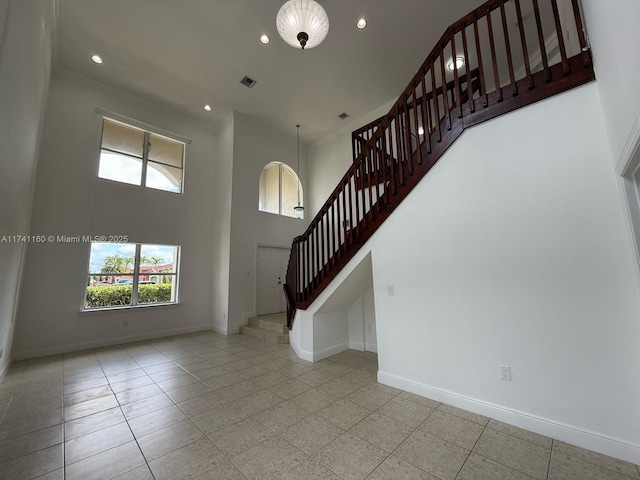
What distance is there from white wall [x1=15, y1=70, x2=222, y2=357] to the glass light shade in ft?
15.4

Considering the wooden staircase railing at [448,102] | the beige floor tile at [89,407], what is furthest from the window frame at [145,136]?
the beige floor tile at [89,407]

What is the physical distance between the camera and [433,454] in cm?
192

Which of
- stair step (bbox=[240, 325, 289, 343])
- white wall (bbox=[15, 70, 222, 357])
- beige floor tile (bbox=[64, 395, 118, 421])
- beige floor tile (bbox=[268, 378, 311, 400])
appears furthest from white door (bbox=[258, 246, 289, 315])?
beige floor tile (bbox=[64, 395, 118, 421])

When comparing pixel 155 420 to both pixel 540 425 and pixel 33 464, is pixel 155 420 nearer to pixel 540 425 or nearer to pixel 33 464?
pixel 33 464

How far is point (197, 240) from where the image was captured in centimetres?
645

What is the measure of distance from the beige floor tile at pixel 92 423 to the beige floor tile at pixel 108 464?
489 millimetres

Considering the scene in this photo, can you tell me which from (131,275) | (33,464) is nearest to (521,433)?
(33,464)

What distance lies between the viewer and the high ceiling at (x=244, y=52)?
3982 millimetres

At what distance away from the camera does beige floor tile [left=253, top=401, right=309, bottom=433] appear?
2.33 m

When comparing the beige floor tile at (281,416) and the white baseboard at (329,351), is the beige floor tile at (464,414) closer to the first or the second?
the beige floor tile at (281,416)

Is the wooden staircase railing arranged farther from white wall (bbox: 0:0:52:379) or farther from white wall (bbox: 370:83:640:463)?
white wall (bbox: 0:0:52:379)

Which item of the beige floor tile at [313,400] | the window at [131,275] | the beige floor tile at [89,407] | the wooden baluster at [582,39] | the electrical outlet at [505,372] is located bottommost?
the beige floor tile at [313,400]

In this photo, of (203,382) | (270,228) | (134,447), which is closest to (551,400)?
(134,447)

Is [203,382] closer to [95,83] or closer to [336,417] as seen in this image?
[336,417]
